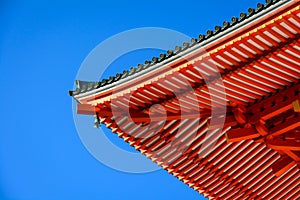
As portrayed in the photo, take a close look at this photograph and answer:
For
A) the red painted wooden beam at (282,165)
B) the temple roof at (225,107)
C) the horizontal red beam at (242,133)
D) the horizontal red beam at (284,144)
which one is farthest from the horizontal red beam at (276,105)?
the red painted wooden beam at (282,165)

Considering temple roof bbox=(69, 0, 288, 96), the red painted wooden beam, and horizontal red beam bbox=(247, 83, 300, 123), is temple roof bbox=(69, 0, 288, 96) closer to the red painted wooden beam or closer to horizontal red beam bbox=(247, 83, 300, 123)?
horizontal red beam bbox=(247, 83, 300, 123)

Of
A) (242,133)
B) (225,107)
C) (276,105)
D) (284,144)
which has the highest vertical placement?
(225,107)

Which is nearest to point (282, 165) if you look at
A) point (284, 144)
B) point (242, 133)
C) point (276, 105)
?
point (284, 144)

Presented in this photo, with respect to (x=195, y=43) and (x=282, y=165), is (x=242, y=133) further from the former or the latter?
(x=195, y=43)

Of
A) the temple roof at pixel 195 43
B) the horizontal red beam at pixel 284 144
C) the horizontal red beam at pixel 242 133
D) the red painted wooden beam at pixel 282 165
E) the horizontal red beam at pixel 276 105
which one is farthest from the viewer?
the red painted wooden beam at pixel 282 165

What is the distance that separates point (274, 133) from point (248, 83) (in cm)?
120

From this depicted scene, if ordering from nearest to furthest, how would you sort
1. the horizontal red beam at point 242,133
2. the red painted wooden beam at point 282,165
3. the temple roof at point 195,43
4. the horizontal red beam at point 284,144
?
1. the temple roof at point 195,43
2. the horizontal red beam at point 242,133
3. the horizontal red beam at point 284,144
4. the red painted wooden beam at point 282,165

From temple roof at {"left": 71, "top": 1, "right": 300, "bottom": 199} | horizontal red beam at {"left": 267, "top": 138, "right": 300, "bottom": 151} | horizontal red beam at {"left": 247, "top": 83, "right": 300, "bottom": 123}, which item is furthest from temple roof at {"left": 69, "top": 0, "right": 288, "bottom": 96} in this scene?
horizontal red beam at {"left": 267, "top": 138, "right": 300, "bottom": 151}

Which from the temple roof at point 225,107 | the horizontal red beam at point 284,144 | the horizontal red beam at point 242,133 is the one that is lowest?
the horizontal red beam at point 284,144

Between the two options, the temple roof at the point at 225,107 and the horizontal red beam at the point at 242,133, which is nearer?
the temple roof at the point at 225,107

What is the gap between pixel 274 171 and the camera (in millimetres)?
15000

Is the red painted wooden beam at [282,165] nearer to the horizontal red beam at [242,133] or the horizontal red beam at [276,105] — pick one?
the horizontal red beam at [242,133]

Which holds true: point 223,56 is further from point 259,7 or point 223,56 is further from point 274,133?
point 274,133

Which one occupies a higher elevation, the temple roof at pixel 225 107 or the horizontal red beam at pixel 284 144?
the temple roof at pixel 225 107
